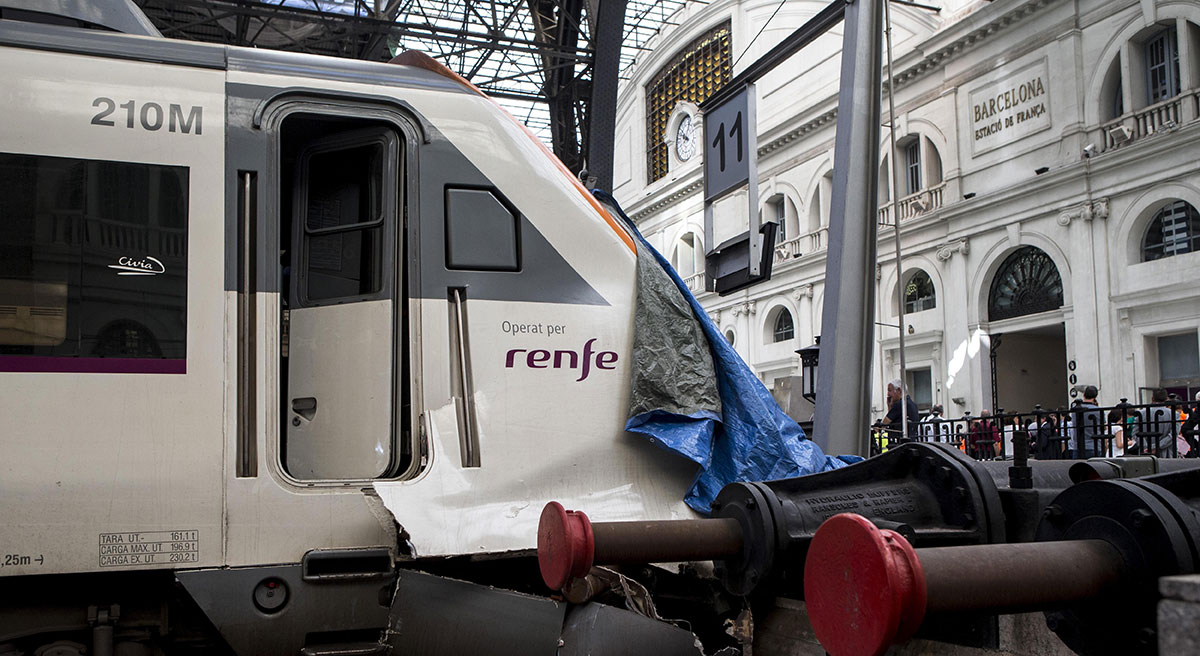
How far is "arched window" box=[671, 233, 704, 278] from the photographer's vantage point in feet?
145

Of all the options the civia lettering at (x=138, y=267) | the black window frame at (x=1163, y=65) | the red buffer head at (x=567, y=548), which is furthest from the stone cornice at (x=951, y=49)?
the red buffer head at (x=567, y=548)

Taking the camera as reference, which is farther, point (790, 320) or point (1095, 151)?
point (790, 320)

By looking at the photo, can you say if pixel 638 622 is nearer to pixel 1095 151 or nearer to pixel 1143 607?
pixel 1143 607

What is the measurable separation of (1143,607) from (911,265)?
32.2 metres

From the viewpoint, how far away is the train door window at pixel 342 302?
4039 millimetres

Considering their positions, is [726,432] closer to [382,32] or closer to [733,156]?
[733,156]

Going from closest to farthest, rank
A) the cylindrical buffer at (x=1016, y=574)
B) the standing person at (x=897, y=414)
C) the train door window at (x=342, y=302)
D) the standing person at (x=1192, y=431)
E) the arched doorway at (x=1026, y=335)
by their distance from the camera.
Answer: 1. the cylindrical buffer at (x=1016, y=574)
2. the train door window at (x=342, y=302)
3. the standing person at (x=1192, y=431)
4. the standing person at (x=897, y=414)
5. the arched doorway at (x=1026, y=335)

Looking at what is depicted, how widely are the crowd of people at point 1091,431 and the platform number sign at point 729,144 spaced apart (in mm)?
3643

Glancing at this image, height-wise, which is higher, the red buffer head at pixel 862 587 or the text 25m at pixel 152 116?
the text 25m at pixel 152 116

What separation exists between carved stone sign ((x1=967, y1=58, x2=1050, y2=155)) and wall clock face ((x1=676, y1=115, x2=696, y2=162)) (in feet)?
47.8

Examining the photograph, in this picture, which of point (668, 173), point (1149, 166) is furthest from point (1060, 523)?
point (668, 173)

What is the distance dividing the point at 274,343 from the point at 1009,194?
93.1 ft

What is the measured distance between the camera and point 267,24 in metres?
17.4

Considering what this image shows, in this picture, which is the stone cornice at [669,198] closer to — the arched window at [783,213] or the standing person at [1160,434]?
the arched window at [783,213]
